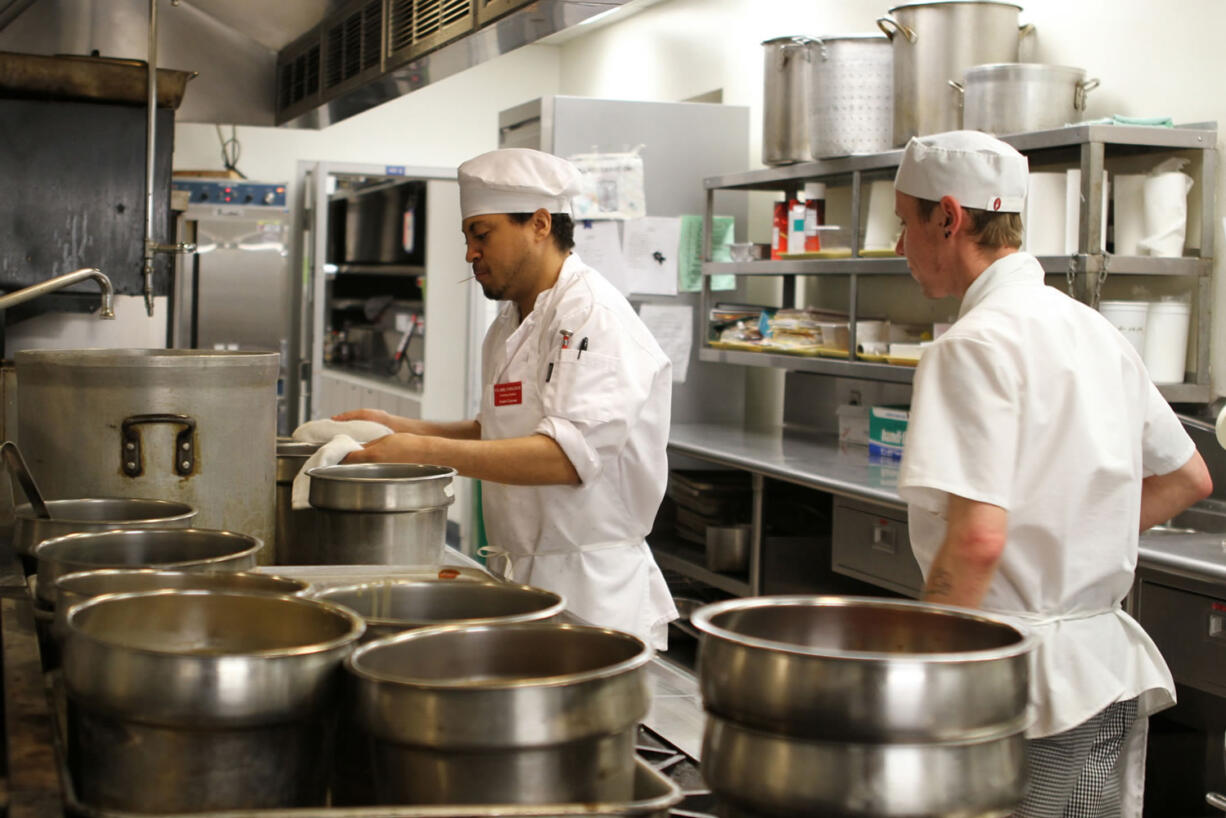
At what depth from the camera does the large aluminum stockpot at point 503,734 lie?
816 mm

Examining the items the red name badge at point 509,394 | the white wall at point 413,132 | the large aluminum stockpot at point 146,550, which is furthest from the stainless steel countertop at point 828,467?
the white wall at point 413,132

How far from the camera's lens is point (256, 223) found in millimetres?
6848

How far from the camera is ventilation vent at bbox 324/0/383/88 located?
3068 mm

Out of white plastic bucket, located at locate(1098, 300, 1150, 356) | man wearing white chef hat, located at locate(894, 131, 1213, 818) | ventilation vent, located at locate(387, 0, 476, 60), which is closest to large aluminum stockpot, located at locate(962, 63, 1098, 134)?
white plastic bucket, located at locate(1098, 300, 1150, 356)

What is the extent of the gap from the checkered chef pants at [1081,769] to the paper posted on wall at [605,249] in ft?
11.7

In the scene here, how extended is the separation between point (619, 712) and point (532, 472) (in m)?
1.30

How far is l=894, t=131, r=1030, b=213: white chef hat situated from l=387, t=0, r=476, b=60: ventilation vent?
0.99 metres

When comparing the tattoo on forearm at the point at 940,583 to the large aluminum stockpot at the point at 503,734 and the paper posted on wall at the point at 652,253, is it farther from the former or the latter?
the paper posted on wall at the point at 652,253

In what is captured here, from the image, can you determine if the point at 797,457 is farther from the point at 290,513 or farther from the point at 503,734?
the point at 503,734

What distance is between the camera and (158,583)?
1198 millimetres

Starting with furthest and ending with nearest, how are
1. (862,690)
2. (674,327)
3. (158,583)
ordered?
(674,327)
(158,583)
(862,690)

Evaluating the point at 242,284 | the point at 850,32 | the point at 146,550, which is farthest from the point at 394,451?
the point at 242,284

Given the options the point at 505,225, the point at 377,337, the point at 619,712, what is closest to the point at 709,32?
the point at 377,337

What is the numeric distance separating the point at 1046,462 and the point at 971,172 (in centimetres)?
43
